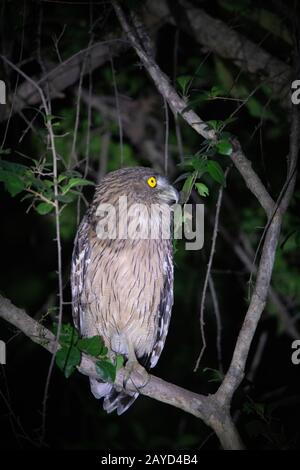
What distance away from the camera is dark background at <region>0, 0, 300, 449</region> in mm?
Answer: 3916

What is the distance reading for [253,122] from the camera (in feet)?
15.1

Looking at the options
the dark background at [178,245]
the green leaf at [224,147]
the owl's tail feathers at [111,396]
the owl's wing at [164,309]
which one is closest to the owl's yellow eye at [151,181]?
the owl's wing at [164,309]

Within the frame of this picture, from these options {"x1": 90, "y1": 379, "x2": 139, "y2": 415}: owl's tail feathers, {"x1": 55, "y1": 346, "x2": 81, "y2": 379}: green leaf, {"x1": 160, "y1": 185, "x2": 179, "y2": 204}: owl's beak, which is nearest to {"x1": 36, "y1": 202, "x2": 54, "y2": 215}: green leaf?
Answer: {"x1": 55, "y1": 346, "x2": 81, "y2": 379}: green leaf

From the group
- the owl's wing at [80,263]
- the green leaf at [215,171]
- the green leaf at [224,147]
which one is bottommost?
the owl's wing at [80,263]

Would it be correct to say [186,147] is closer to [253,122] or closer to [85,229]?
[253,122]

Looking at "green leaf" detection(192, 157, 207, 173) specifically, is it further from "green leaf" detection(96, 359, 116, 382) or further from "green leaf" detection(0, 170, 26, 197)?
"green leaf" detection(96, 359, 116, 382)

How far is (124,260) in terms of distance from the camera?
10.2 ft

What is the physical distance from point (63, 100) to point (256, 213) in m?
2.01

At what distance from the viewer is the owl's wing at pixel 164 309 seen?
331cm

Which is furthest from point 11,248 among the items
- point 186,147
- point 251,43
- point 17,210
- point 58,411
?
point 251,43

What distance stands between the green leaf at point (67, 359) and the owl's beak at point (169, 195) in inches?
45.1

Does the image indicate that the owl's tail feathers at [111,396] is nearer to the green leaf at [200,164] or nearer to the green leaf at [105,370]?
the green leaf at [105,370]

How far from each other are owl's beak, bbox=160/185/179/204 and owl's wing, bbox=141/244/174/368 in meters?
0.32

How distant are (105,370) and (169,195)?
1165 millimetres
